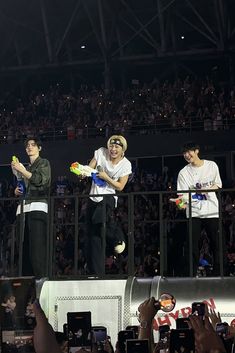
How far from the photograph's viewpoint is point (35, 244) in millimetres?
5645

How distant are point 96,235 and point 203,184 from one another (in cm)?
109

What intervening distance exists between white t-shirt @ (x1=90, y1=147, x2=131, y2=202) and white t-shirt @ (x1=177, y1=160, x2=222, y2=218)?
1.81ft

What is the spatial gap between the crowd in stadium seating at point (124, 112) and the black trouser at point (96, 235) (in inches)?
494

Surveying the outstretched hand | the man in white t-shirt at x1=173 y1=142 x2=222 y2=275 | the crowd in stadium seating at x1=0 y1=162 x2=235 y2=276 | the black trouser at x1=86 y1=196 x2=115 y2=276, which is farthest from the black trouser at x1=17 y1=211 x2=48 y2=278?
the outstretched hand

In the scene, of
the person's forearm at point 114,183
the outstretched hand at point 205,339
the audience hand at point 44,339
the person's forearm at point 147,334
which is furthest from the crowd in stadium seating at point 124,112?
the audience hand at point 44,339

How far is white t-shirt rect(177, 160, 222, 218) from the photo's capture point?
5621mm

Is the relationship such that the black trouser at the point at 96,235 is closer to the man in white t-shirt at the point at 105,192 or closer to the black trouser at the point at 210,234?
the man in white t-shirt at the point at 105,192

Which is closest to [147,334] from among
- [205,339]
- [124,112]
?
[205,339]

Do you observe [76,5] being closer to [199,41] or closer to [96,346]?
[199,41]

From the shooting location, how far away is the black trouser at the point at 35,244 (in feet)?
18.4

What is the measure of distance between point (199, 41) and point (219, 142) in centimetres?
745

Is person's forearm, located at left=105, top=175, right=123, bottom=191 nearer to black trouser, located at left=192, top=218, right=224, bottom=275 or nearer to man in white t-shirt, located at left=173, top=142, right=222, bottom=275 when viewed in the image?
man in white t-shirt, located at left=173, top=142, right=222, bottom=275

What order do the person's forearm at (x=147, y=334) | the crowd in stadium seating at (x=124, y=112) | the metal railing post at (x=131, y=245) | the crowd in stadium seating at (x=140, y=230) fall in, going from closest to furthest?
the person's forearm at (x=147, y=334)
the metal railing post at (x=131, y=245)
the crowd in stadium seating at (x=140, y=230)
the crowd in stadium seating at (x=124, y=112)

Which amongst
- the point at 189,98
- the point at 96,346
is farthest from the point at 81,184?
the point at 96,346
